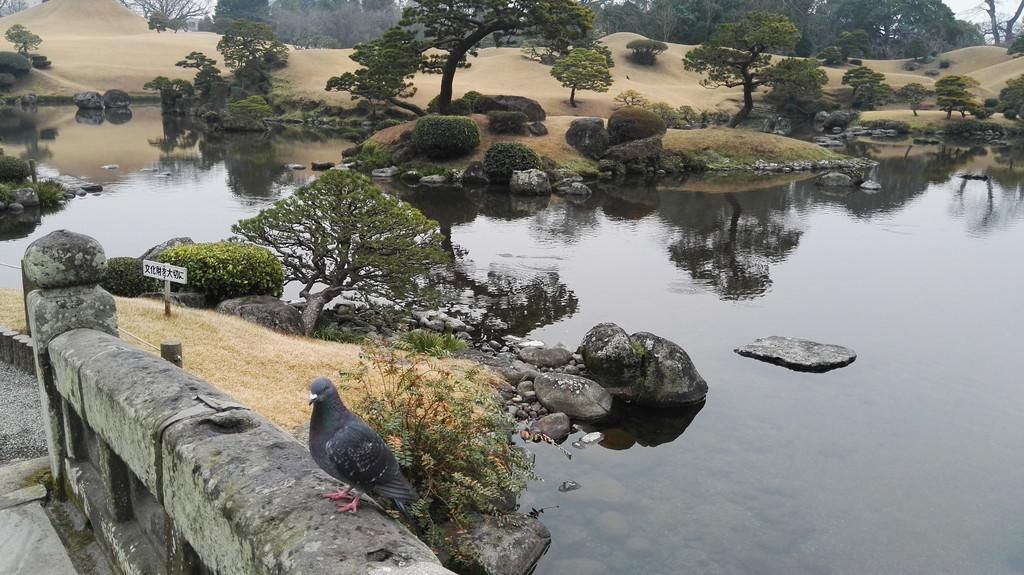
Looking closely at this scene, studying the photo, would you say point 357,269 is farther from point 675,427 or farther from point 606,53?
point 606,53

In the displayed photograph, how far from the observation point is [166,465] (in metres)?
3.71

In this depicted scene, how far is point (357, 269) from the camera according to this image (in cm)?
1576

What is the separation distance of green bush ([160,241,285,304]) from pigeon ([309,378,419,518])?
11932mm

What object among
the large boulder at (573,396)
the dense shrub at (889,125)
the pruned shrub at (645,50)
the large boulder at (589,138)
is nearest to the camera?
the large boulder at (573,396)

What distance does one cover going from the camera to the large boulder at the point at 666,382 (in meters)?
13.3

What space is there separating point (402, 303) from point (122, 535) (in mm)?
12625

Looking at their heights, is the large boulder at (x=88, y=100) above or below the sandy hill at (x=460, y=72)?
below

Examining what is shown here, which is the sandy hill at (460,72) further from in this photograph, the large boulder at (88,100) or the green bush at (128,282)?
the green bush at (128,282)

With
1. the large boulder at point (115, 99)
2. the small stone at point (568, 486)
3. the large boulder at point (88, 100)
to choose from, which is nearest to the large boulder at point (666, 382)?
the small stone at point (568, 486)

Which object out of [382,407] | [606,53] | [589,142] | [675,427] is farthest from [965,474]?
[606,53]

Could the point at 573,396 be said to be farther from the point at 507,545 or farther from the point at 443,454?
the point at 443,454

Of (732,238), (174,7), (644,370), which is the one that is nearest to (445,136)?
(732,238)

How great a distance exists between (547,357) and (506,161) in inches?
1001

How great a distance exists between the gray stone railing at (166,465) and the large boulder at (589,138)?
39.8 m
